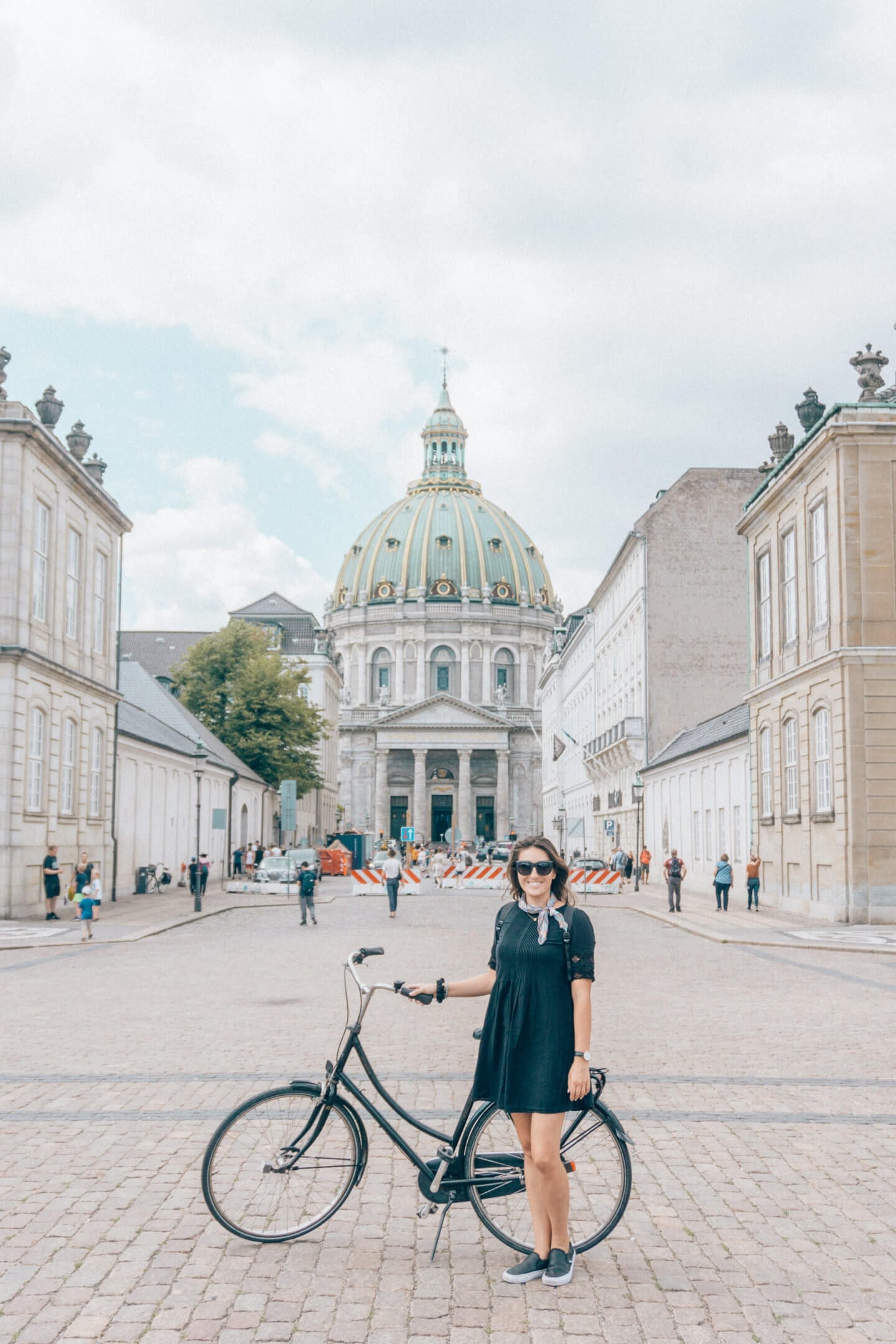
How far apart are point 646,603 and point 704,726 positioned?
7114mm

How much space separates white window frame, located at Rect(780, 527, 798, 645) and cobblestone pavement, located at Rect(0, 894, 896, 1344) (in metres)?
16.1

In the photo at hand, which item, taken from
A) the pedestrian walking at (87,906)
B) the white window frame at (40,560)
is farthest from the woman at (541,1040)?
the white window frame at (40,560)

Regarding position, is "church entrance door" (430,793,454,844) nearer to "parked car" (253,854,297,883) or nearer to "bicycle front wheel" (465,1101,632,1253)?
"parked car" (253,854,297,883)

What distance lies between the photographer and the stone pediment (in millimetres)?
130375

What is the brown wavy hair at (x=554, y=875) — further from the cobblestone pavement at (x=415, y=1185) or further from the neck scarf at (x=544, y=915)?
the cobblestone pavement at (x=415, y=1185)

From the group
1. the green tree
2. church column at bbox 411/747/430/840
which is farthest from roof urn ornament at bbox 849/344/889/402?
church column at bbox 411/747/430/840

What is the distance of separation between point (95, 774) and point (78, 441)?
8.37 m

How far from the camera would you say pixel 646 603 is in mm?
51938

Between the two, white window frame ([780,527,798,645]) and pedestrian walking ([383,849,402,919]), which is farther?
pedestrian walking ([383,849,402,919])

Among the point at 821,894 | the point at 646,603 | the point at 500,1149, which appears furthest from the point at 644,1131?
the point at 646,603

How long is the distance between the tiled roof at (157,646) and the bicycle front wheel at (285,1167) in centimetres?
8536

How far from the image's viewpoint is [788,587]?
3088 cm

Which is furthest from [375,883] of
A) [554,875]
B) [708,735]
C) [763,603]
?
[554,875]

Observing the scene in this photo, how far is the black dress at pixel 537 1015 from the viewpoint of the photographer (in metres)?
5.43
